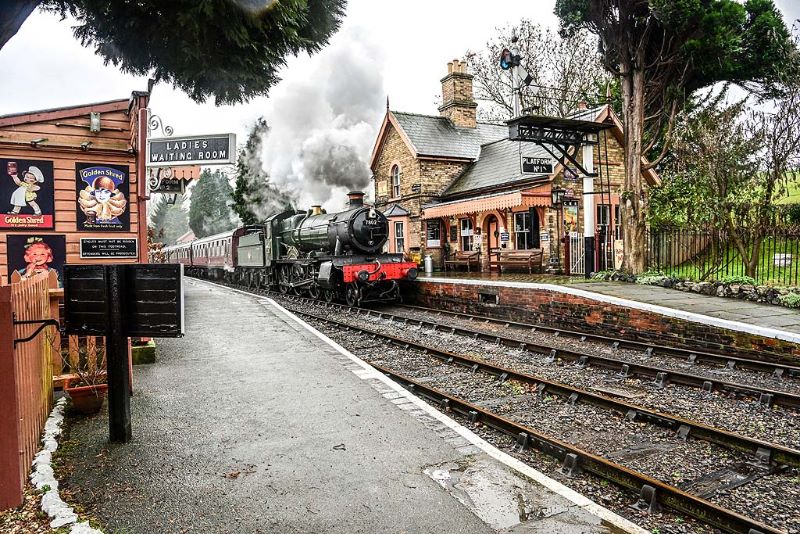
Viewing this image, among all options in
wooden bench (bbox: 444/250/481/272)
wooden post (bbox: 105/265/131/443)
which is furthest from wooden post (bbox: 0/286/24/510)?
wooden bench (bbox: 444/250/481/272)

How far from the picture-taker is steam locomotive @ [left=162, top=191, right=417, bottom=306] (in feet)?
48.4

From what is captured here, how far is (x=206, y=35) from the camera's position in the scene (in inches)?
202

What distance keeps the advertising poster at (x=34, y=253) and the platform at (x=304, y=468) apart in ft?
6.44

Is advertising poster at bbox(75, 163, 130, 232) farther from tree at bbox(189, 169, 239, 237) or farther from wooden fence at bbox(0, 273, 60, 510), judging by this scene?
tree at bbox(189, 169, 239, 237)

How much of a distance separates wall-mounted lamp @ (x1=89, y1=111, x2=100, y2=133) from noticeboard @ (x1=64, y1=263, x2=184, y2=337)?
3.44 meters

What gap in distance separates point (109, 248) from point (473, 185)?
1598cm

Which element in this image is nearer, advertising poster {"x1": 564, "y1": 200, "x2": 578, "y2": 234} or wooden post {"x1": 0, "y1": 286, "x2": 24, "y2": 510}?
wooden post {"x1": 0, "y1": 286, "x2": 24, "y2": 510}

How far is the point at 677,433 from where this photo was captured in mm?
4988

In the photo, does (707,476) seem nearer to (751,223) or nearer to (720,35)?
(751,223)

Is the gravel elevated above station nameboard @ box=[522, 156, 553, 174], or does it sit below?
below

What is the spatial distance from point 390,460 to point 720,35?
1365 cm

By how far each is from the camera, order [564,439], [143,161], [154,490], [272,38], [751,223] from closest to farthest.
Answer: [154,490] < [564,439] < [272,38] < [143,161] < [751,223]

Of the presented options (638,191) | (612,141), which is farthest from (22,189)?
(612,141)

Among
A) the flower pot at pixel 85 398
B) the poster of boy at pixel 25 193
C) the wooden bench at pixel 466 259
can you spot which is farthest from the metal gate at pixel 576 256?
the flower pot at pixel 85 398
